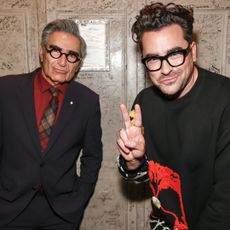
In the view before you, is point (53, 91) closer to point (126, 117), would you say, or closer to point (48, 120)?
point (48, 120)

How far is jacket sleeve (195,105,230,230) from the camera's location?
1304 mm

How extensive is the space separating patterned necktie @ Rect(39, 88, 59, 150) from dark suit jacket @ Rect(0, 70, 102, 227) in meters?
0.04

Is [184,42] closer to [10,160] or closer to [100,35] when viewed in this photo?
[100,35]

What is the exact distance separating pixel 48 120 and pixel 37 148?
0.18 m

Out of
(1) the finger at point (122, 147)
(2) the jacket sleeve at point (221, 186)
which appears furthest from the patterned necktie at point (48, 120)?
(2) the jacket sleeve at point (221, 186)

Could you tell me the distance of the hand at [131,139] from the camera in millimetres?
1545

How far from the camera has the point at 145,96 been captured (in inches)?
70.4

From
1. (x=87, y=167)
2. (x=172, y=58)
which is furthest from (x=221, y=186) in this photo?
(x=87, y=167)

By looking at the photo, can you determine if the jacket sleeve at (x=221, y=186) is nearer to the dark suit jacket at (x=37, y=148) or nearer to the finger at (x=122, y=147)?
the finger at (x=122, y=147)

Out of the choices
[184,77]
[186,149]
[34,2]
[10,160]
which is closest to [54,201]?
[10,160]

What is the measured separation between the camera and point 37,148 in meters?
1.83

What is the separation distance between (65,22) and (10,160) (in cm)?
91

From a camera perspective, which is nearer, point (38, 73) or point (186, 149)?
point (186, 149)

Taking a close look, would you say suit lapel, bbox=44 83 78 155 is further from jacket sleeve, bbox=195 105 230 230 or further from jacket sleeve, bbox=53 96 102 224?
jacket sleeve, bbox=195 105 230 230
